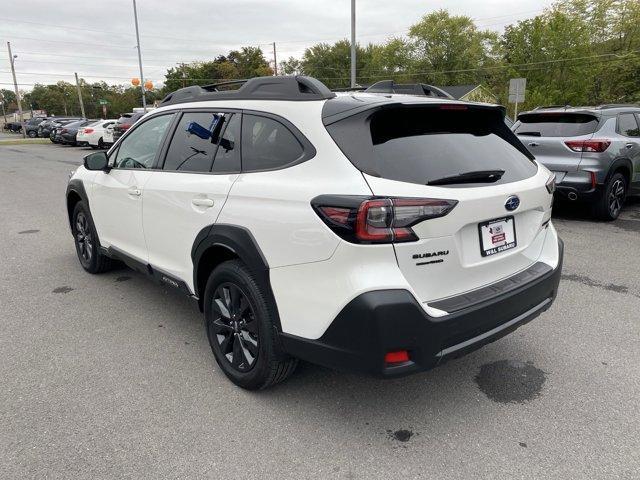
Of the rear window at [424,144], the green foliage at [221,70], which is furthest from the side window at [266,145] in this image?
the green foliage at [221,70]

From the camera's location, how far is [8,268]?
5465 mm

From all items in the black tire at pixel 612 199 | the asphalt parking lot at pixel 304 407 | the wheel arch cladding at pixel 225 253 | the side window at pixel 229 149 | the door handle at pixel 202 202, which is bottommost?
the asphalt parking lot at pixel 304 407

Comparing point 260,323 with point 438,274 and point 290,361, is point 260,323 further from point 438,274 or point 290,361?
point 438,274

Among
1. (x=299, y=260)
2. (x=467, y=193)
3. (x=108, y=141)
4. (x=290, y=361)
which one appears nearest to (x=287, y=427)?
(x=290, y=361)

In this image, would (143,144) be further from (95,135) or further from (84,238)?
(95,135)

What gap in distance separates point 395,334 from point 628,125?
7240 millimetres

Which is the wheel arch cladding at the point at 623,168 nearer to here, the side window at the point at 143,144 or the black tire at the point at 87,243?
the side window at the point at 143,144

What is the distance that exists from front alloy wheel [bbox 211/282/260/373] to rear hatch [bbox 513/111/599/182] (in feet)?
19.1

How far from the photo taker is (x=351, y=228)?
2193 millimetres

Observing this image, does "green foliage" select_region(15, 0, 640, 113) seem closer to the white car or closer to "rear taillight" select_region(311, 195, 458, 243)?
the white car

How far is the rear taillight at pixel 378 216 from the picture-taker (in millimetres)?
2172

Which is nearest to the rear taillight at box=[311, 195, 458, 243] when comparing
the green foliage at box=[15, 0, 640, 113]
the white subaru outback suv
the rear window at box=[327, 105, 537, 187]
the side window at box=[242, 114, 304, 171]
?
the white subaru outback suv

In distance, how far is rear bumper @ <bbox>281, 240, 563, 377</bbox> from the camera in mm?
2158

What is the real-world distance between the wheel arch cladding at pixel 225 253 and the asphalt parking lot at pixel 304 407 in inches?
23.9
